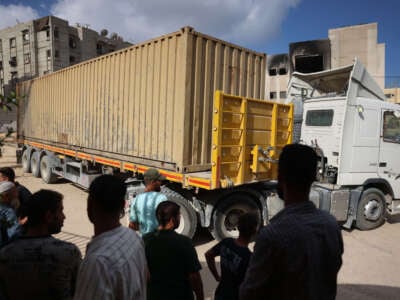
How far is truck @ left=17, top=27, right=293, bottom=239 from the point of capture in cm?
462

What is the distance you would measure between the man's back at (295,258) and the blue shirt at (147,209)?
1.84 m

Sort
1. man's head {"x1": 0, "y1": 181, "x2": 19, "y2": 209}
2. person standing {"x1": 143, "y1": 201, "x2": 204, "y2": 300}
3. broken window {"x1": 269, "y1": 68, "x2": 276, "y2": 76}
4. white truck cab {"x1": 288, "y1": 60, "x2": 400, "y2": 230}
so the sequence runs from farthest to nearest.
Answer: broken window {"x1": 269, "y1": 68, "x2": 276, "y2": 76}
white truck cab {"x1": 288, "y1": 60, "x2": 400, "y2": 230}
man's head {"x1": 0, "y1": 181, "x2": 19, "y2": 209}
person standing {"x1": 143, "y1": 201, "x2": 204, "y2": 300}

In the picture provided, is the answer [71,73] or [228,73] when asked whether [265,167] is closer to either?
[228,73]

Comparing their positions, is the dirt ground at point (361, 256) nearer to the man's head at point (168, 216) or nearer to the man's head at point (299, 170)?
the man's head at point (168, 216)

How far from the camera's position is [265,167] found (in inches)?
194

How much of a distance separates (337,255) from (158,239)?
1.22 meters

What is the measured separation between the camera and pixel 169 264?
6.65 ft

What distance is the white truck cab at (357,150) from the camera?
583 cm

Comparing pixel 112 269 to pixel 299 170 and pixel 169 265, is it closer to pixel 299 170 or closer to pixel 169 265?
pixel 169 265

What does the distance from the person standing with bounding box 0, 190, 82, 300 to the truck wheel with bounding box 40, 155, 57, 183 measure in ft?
30.1

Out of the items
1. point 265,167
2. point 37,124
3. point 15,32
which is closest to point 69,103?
point 37,124

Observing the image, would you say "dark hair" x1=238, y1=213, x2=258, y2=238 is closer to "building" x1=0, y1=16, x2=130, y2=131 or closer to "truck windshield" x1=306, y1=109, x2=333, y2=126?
"truck windshield" x1=306, y1=109, x2=333, y2=126

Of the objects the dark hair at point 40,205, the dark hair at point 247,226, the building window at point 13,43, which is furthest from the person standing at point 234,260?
the building window at point 13,43

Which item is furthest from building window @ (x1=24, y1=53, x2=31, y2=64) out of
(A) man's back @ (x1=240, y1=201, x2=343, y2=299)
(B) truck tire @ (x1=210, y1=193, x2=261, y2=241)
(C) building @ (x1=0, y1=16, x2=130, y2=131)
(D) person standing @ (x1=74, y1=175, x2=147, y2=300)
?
(A) man's back @ (x1=240, y1=201, x2=343, y2=299)
